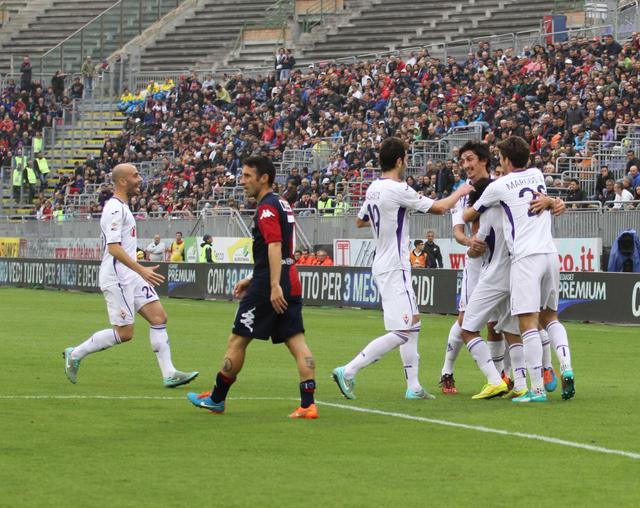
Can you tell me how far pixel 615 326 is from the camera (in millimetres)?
25297

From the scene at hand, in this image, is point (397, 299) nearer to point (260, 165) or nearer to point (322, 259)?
point (260, 165)

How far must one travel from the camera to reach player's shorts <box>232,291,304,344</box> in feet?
36.3

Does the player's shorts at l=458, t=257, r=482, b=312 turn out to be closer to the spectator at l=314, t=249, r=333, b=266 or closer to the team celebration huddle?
the team celebration huddle

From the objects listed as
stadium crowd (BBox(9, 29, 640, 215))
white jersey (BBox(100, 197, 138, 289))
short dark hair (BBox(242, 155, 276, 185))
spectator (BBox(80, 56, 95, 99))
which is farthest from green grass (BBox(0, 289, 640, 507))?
spectator (BBox(80, 56, 95, 99))

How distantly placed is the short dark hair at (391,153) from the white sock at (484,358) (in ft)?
5.87

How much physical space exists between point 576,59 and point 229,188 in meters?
13.3

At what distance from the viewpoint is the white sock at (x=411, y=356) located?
481 inches

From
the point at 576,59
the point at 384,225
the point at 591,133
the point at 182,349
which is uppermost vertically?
the point at 576,59

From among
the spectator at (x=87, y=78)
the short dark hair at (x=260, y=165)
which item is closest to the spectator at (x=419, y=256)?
the short dark hair at (x=260, y=165)

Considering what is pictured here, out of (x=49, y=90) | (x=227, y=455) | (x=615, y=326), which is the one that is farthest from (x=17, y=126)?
(x=227, y=455)

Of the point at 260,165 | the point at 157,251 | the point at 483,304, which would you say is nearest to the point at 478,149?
the point at 483,304

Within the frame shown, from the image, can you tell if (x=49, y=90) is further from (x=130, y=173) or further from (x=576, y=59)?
(x=130, y=173)

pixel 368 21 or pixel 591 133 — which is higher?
pixel 368 21

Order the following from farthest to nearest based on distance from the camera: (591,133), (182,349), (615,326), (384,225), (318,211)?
(318,211)
(591,133)
(615,326)
(182,349)
(384,225)
